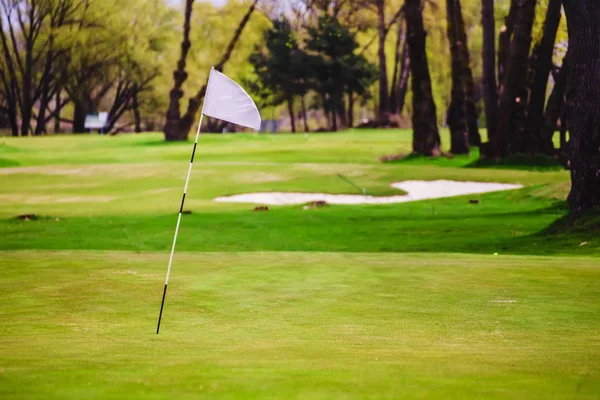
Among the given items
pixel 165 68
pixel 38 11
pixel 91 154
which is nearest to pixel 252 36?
pixel 165 68

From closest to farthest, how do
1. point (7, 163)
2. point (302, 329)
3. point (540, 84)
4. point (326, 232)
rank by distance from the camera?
point (302, 329), point (326, 232), point (540, 84), point (7, 163)

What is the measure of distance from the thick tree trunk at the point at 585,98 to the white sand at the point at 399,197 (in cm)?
1053

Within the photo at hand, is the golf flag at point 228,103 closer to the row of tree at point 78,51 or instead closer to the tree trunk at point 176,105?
the tree trunk at point 176,105

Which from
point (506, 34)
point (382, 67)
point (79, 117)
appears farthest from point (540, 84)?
point (79, 117)

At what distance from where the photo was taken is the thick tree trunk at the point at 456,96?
134ft

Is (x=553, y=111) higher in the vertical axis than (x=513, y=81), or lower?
lower

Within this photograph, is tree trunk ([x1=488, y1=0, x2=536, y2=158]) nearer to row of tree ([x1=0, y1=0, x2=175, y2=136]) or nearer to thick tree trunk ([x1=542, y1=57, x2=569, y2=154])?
thick tree trunk ([x1=542, y1=57, x2=569, y2=154])

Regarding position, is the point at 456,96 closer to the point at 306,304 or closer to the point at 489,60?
the point at 489,60

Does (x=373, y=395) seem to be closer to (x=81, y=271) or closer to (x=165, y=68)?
(x=81, y=271)

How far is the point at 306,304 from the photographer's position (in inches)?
414

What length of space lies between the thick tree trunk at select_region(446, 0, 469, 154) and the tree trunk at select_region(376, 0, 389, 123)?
20.9 m

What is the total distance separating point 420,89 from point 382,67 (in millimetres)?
29831

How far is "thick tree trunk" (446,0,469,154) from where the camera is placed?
40.8 meters

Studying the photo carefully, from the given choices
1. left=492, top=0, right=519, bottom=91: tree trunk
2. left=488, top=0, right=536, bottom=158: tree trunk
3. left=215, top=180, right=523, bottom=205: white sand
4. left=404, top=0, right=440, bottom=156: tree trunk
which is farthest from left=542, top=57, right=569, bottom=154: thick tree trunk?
left=215, top=180, right=523, bottom=205: white sand
